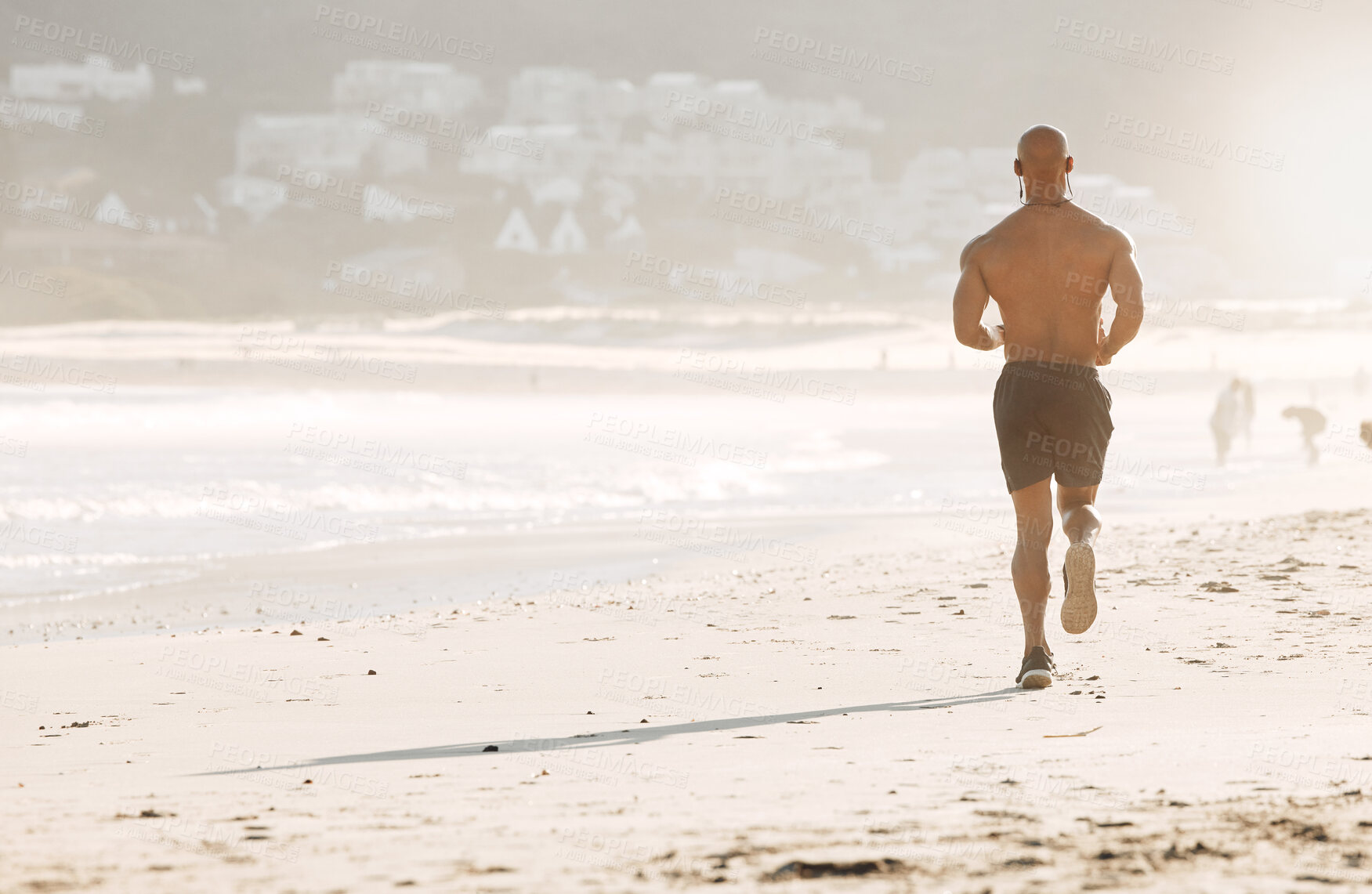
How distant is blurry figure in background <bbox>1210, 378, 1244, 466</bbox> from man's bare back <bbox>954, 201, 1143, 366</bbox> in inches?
689

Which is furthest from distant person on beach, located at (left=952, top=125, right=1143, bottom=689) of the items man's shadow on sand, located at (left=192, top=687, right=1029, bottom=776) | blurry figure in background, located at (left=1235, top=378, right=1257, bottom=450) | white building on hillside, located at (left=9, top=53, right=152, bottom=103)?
white building on hillside, located at (left=9, top=53, right=152, bottom=103)

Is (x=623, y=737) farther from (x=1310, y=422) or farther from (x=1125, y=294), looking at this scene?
(x=1310, y=422)

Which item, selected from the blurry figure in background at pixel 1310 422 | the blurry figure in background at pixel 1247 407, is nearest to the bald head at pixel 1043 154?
the blurry figure in background at pixel 1310 422

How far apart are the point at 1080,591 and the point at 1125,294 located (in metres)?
1.06

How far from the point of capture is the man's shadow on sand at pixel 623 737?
157 inches

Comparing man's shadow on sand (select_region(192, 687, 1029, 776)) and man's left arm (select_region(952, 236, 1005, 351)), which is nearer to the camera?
man's shadow on sand (select_region(192, 687, 1029, 776))

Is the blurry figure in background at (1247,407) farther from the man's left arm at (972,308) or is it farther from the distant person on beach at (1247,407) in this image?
the man's left arm at (972,308)

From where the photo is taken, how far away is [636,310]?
9862cm

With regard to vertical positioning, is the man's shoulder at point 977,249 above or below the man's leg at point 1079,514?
above

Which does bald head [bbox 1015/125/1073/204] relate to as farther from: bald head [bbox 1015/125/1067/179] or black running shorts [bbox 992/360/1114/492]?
black running shorts [bbox 992/360/1114/492]

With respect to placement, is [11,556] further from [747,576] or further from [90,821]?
[90,821]

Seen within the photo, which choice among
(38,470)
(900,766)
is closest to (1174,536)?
(900,766)

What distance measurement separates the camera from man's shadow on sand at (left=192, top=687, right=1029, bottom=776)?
3986mm

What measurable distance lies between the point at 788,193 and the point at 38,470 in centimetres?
14906
